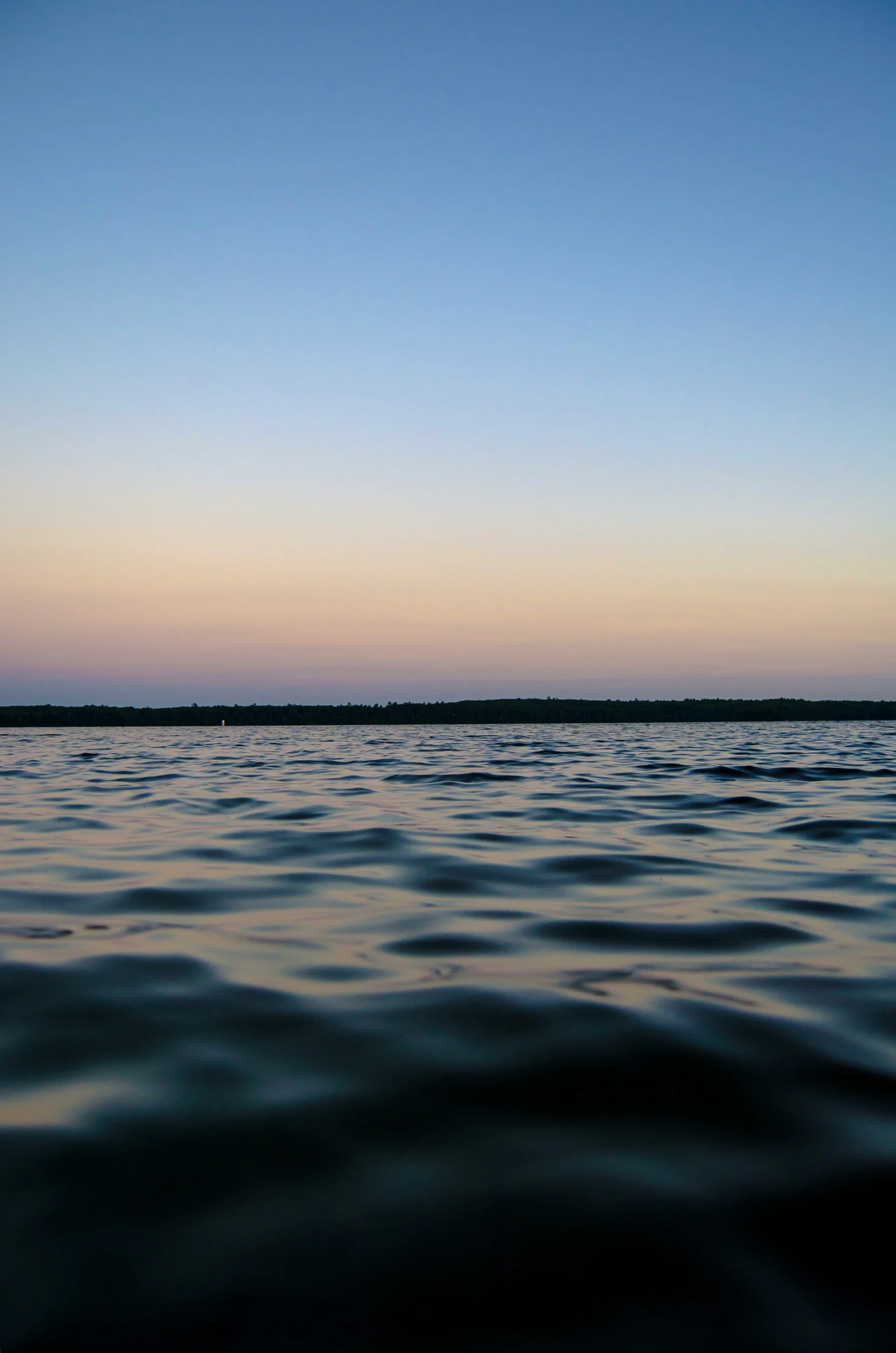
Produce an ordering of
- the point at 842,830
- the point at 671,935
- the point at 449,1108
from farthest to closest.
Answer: the point at 842,830, the point at 671,935, the point at 449,1108

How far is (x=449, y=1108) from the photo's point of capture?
8.57 feet

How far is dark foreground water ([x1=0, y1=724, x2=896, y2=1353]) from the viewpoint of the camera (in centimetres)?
175

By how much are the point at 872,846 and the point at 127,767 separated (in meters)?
16.3

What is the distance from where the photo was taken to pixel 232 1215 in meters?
2.04

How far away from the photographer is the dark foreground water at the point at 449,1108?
175 cm

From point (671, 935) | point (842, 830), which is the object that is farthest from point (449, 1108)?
point (842, 830)

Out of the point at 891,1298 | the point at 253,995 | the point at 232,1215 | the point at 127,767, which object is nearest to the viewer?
the point at 891,1298

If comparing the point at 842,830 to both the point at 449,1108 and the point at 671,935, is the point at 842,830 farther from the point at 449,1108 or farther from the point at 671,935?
the point at 449,1108

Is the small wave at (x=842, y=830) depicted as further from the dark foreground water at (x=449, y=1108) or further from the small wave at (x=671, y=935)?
the small wave at (x=671, y=935)

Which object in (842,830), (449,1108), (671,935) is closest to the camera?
(449,1108)

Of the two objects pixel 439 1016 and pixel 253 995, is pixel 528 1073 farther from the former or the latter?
pixel 253 995

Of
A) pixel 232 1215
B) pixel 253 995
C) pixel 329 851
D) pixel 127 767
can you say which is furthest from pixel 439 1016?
pixel 127 767

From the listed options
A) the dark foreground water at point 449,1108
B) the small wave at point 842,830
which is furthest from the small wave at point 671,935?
the small wave at point 842,830

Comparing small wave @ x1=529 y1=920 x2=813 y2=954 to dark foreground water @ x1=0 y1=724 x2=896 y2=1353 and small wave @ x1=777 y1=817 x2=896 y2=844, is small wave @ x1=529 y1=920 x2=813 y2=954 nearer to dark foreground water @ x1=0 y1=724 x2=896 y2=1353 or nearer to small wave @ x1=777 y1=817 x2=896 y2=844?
dark foreground water @ x1=0 y1=724 x2=896 y2=1353
